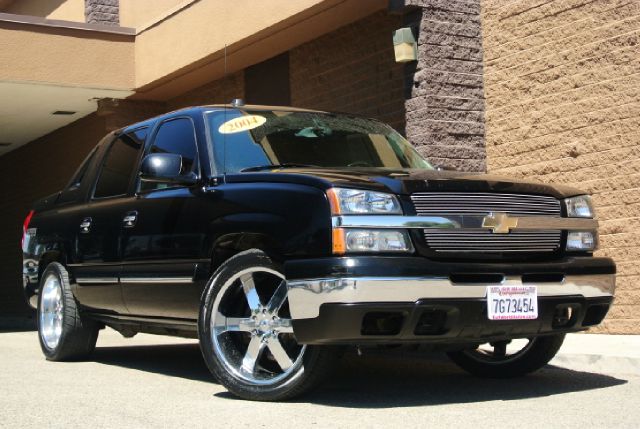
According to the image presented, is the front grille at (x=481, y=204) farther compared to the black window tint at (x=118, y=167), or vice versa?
the black window tint at (x=118, y=167)

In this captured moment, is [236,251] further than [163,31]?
No

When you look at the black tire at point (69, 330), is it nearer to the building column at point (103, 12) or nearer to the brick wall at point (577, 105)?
the brick wall at point (577, 105)

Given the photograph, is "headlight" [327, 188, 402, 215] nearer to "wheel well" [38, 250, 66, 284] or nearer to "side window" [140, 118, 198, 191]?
"side window" [140, 118, 198, 191]

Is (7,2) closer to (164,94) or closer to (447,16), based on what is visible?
(164,94)

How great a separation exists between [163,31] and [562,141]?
7.57 m

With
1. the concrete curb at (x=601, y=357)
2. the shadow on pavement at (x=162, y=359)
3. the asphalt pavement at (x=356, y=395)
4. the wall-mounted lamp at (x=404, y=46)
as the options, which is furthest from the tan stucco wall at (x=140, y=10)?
the concrete curb at (x=601, y=357)

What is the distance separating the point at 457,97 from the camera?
1139 cm

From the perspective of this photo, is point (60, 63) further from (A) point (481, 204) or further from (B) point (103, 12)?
(A) point (481, 204)

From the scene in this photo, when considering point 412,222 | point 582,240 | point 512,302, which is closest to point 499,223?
point 512,302

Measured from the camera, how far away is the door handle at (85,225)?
8.11 metres

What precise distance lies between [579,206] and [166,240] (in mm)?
2680

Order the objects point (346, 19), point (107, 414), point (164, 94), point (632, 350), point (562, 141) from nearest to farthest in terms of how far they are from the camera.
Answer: point (107, 414), point (632, 350), point (562, 141), point (346, 19), point (164, 94)

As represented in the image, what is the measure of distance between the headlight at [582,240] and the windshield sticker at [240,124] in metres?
2.20

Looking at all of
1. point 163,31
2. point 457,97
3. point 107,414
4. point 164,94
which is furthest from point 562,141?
point 164,94
